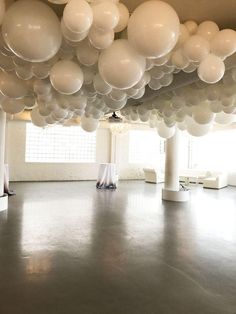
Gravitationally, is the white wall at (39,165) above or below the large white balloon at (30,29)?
below

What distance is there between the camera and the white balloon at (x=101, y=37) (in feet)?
6.28

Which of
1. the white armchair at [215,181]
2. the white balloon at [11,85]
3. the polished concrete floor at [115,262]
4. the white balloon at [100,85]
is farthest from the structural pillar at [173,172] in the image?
the white balloon at [11,85]

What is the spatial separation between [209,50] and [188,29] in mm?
281

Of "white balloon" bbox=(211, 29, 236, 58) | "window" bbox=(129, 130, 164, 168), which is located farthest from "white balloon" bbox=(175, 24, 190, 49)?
"window" bbox=(129, 130, 164, 168)

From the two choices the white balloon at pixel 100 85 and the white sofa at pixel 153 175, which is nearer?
the white balloon at pixel 100 85

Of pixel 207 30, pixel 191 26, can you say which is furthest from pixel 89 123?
pixel 207 30

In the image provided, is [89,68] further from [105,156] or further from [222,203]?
[105,156]

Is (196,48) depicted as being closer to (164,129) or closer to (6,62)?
(6,62)

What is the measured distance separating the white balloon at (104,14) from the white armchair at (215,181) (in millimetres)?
11127

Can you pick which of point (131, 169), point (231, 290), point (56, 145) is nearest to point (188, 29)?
point (231, 290)

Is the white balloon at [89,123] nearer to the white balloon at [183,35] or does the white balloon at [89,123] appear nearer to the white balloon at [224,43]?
the white balloon at [183,35]

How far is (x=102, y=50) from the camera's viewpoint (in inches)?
83.7

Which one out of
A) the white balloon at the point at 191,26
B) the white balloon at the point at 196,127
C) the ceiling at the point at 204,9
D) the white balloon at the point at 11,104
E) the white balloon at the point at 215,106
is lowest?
the white balloon at the point at 196,127

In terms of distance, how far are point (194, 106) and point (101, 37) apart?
2.78 metres
